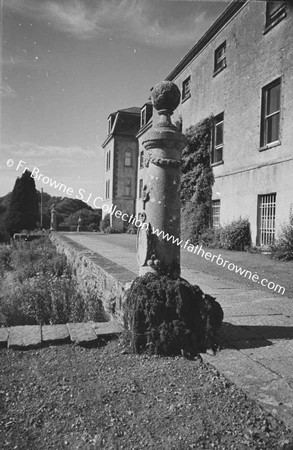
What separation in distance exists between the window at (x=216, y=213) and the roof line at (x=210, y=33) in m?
7.43

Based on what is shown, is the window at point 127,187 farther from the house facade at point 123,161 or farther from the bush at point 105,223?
the bush at point 105,223

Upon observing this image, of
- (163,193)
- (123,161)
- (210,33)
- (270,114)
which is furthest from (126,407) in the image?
(123,161)

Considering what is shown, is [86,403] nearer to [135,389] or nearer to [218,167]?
[135,389]

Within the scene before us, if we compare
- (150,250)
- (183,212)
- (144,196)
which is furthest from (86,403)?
(183,212)

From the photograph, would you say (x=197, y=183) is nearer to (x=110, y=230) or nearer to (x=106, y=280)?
(x=106, y=280)

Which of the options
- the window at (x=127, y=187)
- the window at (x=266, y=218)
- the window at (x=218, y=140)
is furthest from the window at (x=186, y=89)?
the window at (x=127, y=187)

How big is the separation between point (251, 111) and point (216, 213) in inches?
177

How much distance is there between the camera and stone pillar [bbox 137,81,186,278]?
3340 millimetres

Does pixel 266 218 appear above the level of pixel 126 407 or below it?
above

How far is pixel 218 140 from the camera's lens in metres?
14.8

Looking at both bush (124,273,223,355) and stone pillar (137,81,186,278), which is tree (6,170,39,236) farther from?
bush (124,273,223,355)

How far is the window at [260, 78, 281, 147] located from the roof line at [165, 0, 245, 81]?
301 centimetres

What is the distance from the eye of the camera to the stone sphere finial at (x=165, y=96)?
3.38 m

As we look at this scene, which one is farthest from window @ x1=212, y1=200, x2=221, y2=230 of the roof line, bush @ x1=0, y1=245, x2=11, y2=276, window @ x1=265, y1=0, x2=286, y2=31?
Answer: bush @ x1=0, y1=245, x2=11, y2=276
